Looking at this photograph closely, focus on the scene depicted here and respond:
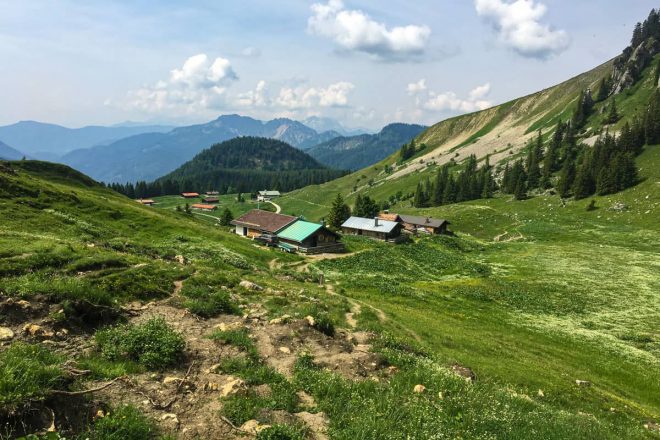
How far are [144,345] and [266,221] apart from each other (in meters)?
71.7

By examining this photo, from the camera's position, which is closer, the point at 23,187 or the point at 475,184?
the point at 23,187

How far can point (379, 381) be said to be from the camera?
1277cm

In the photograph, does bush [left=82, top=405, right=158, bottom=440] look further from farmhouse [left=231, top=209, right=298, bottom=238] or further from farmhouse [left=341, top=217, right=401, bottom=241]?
farmhouse [left=341, top=217, right=401, bottom=241]

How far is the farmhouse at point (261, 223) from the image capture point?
→ 258 feet

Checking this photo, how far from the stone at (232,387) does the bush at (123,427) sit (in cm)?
214

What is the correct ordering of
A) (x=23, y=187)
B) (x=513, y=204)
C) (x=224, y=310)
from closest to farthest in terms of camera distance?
1. (x=224, y=310)
2. (x=23, y=187)
3. (x=513, y=204)

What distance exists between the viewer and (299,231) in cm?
7388

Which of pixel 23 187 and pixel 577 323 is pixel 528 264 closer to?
pixel 577 323

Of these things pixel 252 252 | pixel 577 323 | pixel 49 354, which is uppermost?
pixel 49 354

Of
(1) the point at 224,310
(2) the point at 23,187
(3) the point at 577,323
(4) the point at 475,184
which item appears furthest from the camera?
(4) the point at 475,184

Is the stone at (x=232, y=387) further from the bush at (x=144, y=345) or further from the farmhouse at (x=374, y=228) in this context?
the farmhouse at (x=374, y=228)

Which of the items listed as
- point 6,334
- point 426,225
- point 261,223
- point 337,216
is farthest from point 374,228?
point 6,334

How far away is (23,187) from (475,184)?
151 metres

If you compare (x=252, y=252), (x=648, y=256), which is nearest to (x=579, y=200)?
(x=648, y=256)
